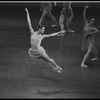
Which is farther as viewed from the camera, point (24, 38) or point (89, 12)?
point (89, 12)

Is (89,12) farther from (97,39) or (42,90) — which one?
(42,90)

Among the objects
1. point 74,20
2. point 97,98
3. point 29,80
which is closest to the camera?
point 97,98

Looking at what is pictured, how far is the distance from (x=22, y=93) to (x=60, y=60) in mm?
3889

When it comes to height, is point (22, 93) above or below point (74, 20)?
above

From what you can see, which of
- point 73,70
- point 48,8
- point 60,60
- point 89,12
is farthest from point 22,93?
point 89,12

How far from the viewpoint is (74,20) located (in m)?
25.4

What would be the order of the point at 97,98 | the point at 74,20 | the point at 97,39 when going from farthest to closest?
the point at 74,20, the point at 97,39, the point at 97,98

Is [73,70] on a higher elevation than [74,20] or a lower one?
higher

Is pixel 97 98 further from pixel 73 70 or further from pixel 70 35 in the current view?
pixel 70 35

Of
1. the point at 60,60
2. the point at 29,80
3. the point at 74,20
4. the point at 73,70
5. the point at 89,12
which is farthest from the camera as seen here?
the point at 89,12

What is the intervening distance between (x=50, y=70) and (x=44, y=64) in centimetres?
81

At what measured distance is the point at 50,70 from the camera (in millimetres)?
15828

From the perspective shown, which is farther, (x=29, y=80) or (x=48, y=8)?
(x=48, y=8)

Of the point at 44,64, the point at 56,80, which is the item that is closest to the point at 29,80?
the point at 56,80
